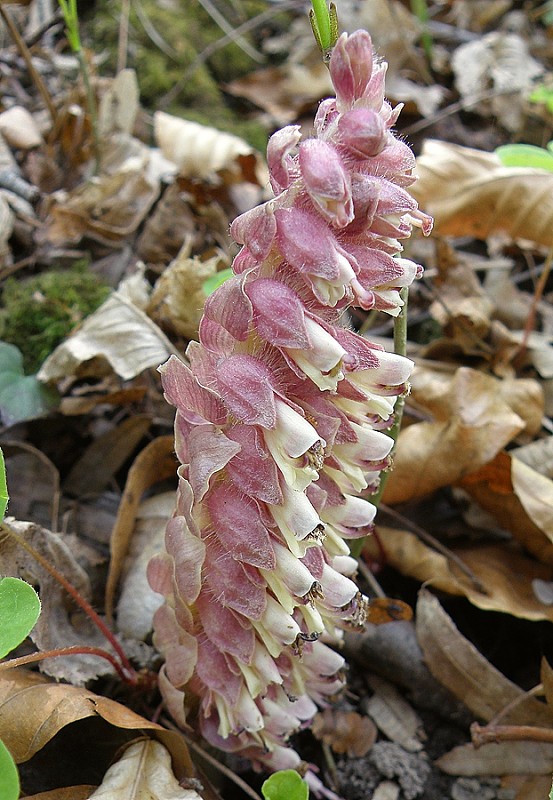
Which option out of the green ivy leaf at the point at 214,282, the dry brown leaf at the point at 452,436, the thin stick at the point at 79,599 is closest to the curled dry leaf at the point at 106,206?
the green ivy leaf at the point at 214,282

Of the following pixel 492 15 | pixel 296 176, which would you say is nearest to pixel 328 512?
pixel 296 176

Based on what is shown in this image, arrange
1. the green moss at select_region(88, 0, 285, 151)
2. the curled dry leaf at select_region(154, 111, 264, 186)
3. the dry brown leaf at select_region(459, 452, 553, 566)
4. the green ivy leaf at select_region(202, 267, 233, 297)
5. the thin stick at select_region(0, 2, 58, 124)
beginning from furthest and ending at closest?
the green moss at select_region(88, 0, 285, 151)
the curled dry leaf at select_region(154, 111, 264, 186)
the thin stick at select_region(0, 2, 58, 124)
the green ivy leaf at select_region(202, 267, 233, 297)
the dry brown leaf at select_region(459, 452, 553, 566)

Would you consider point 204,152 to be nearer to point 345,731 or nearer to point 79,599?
point 79,599

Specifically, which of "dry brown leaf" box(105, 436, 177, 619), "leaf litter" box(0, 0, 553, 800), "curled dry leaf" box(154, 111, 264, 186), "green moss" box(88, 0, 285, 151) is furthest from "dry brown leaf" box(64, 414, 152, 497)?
"green moss" box(88, 0, 285, 151)

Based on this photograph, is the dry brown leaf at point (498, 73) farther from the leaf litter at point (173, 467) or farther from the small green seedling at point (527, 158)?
the small green seedling at point (527, 158)

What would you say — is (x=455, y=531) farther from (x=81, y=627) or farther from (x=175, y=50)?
(x=175, y=50)

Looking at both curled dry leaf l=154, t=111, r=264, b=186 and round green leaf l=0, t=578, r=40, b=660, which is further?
curled dry leaf l=154, t=111, r=264, b=186

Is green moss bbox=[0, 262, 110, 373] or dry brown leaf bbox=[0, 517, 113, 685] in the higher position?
green moss bbox=[0, 262, 110, 373]

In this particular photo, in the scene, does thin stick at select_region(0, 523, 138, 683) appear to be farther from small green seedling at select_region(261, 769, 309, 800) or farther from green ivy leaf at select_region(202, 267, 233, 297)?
green ivy leaf at select_region(202, 267, 233, 297)
